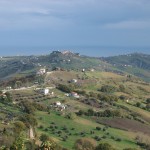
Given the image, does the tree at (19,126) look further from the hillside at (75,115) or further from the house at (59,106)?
the house at (59,106)

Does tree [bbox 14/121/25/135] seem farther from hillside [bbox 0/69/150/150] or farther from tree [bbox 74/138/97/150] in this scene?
tree [bbox 74/138/97/150]

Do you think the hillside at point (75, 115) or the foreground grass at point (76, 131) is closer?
the hillside at point (75, 115)

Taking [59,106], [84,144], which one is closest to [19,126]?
[84,144]

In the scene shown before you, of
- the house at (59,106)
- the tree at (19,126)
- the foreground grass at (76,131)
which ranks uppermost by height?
the tree at (19,126)

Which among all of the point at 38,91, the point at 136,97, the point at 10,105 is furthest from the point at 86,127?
the point at 136,97

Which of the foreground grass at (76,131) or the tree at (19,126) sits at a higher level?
the tree at (19,126)

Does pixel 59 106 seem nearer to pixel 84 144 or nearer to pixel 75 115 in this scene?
pixel 75 115

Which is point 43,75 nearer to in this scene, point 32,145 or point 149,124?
point 149,124

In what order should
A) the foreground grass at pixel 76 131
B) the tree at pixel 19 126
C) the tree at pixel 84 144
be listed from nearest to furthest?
the tree at pixel 84 144 < the tree at pixel 19 126 < the foreground grass at pixel 76 131

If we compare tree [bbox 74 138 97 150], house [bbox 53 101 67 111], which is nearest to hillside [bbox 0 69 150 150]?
house [bbox 53 101 67 111]

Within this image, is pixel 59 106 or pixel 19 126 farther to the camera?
pixel 59 106

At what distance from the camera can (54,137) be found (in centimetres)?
7894

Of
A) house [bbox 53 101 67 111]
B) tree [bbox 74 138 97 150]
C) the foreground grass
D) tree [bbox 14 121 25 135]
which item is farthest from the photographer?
house [bbox 53 101 67 111]

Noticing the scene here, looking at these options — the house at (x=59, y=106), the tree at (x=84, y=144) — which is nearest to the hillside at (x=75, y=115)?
the house at (x=59, y=106)
